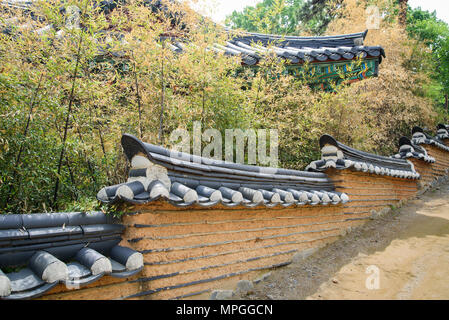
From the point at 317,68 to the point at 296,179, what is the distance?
3.38m

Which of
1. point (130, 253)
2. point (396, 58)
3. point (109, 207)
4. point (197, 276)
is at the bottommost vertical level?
point (197, 276)

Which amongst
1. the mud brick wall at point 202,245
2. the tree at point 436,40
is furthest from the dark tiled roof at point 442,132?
the mud brick wall at point 202,245

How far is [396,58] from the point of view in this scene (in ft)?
30.3

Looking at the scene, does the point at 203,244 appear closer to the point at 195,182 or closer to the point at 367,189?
the point at 195,182

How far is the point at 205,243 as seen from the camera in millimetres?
2844

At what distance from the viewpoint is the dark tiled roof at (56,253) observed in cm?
175

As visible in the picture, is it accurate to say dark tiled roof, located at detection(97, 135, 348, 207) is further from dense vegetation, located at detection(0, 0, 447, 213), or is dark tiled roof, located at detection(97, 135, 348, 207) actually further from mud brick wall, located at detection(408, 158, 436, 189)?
mud brick wall, located at detection(408, 158, 436, 189)

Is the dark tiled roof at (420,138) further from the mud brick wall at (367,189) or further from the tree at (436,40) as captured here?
the tree at (436,40)

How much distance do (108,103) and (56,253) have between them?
6.11 ft

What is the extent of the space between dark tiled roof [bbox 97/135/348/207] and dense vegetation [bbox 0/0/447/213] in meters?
0.42

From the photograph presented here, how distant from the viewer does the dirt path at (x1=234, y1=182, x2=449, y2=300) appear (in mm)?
3275
